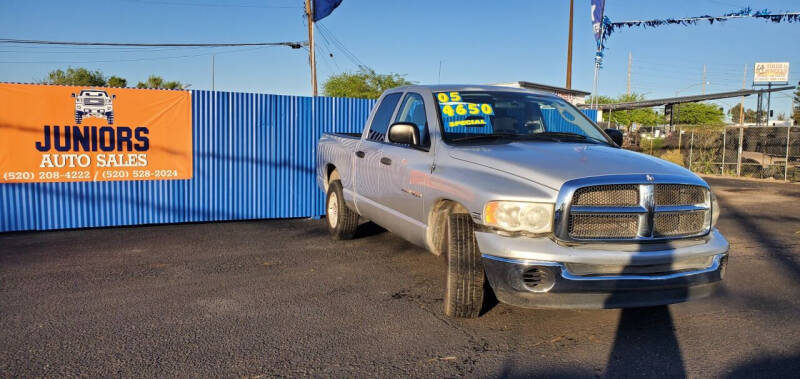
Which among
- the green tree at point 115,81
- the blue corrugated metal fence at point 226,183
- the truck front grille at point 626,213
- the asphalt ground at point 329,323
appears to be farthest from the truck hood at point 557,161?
the green tree at point 115,81

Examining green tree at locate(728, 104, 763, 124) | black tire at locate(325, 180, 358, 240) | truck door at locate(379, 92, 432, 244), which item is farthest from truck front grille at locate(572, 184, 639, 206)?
green tree at locate(728, 104, 763, 124)

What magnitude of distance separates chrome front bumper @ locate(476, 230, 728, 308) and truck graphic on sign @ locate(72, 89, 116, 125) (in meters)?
6.26

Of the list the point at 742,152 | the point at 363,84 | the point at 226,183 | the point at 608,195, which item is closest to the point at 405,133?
the point at 608,195

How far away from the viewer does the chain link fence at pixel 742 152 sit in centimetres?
2020

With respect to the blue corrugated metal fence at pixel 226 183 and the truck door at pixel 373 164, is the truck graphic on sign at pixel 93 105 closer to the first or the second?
the blue corrugated metal fence at pixel 226 183

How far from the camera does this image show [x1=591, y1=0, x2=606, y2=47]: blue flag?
1930cm

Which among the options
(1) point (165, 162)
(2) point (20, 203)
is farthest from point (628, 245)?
(2) point (20, 203)

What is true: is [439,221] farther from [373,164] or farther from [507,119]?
[373,164]

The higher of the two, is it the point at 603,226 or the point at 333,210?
the point at 603,226

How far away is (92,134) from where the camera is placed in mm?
8062

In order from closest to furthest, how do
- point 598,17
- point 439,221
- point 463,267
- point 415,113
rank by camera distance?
1. point 463,267
2. point 439,221
3. point 415,113
4. point 598,17

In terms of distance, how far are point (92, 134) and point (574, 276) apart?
22.5 feet

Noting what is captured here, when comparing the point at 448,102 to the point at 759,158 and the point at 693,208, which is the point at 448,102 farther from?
the point at 759,158

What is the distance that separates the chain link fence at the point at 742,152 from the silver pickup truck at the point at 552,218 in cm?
1817
